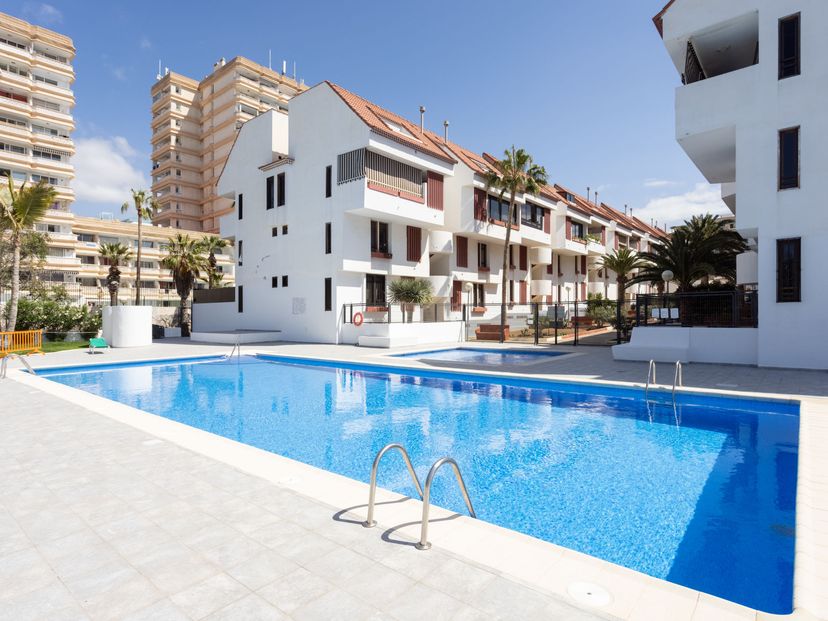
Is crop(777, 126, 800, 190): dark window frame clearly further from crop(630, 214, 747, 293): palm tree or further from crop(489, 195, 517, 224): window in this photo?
crop(489, 195, 517, 224): window

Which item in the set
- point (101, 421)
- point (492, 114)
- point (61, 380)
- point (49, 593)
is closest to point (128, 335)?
point (61, 380)

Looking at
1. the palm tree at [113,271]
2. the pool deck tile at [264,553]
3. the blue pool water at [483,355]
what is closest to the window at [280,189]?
the palm tree at [113,271]

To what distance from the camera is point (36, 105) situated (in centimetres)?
5338

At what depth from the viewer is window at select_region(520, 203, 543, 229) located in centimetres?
3588

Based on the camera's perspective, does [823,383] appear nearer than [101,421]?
No

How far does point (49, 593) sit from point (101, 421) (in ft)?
17.9

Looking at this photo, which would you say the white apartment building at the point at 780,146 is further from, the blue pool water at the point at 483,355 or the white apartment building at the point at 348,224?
the white apartment building at the point at 348,224

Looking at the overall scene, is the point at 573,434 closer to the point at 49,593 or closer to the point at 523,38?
the point at 49,593

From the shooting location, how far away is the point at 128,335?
2192 centimetres

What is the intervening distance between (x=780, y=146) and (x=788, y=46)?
300 cm

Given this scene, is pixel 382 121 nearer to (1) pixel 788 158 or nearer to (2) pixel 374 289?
(2) pixel 374 289

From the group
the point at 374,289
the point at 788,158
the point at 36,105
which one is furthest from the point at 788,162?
the point at 36,105

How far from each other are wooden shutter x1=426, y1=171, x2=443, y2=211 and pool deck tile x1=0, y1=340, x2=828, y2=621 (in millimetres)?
23883

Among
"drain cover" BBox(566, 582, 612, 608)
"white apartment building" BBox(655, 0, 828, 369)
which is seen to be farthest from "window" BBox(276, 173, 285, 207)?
"drain cover" BBox(566, 582, 612, 608)
